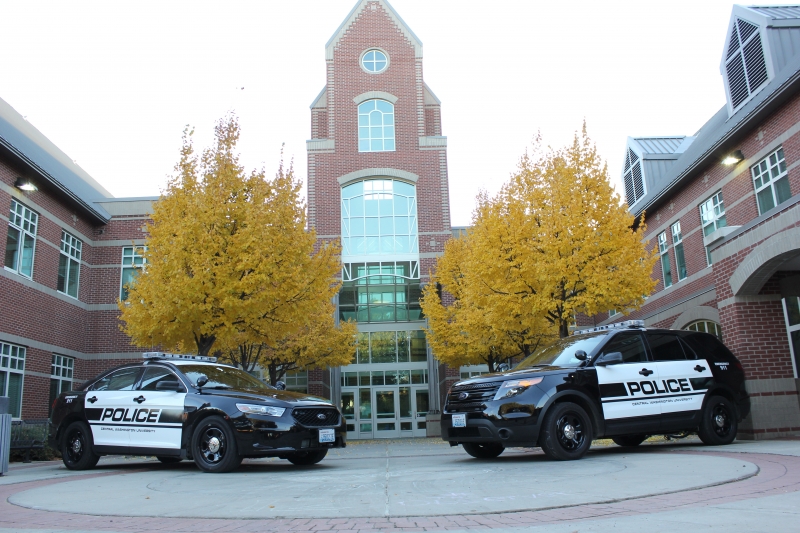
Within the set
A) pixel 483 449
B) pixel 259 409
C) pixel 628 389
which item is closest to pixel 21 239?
pixel 259 409

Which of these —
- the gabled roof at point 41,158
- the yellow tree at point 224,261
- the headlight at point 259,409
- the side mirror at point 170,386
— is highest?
the gabled roof at point 41,158

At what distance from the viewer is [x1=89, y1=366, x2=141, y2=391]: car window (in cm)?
963

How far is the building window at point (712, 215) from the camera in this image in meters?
18.5

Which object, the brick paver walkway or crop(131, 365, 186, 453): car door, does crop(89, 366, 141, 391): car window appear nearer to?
crop(131, 365, 186, 453): car door

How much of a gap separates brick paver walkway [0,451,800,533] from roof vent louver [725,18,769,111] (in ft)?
49.1

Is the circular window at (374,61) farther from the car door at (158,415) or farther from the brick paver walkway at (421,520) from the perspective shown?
the brick paver walkway at (421,520)

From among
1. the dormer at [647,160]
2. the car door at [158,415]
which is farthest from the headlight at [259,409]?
the dormer at [647,160]

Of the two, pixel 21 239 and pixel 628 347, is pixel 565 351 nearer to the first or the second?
pixel 628 347

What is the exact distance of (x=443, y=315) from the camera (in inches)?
871

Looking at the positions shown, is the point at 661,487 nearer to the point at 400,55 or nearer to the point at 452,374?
the point at 452,374

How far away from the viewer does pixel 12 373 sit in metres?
17.2

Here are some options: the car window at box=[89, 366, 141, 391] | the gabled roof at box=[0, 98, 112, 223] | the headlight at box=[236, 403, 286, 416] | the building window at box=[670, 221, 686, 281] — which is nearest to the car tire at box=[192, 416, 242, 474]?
the headlight at box=[236, 403, 286, 416]

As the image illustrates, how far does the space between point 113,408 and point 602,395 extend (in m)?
6.87

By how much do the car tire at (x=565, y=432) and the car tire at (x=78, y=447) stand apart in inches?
258
